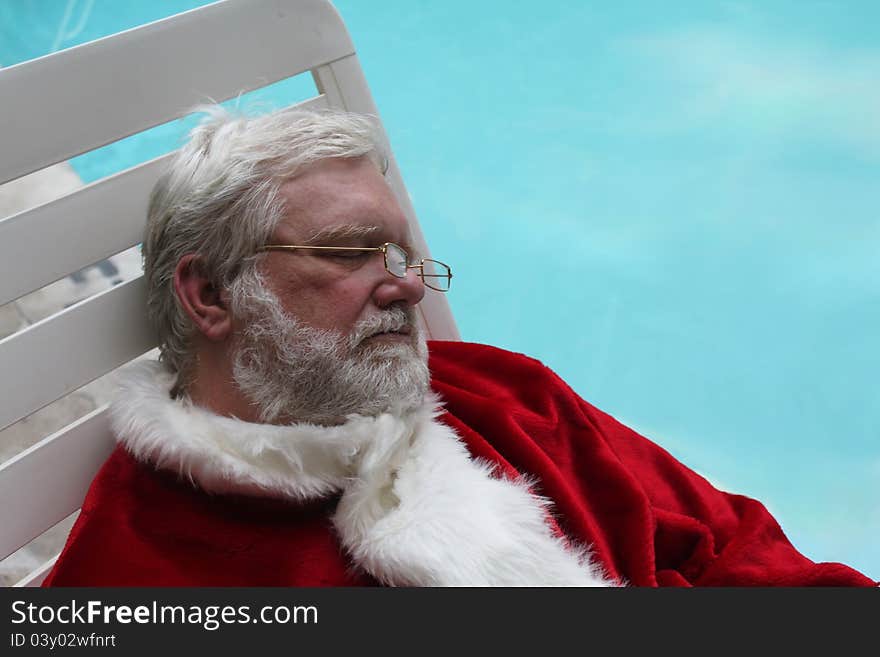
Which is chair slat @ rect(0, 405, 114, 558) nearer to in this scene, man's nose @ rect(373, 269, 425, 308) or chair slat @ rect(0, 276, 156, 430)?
chair slat @ rect(0, 276, 156, 430)

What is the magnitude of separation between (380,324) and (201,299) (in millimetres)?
284

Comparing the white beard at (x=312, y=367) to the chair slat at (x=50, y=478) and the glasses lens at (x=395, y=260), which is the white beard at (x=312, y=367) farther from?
the chair slat at (x=50, y=478)

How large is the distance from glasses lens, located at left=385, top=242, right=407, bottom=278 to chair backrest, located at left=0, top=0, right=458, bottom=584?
1.45ft

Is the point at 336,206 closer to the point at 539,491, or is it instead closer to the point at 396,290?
the point at 396,290

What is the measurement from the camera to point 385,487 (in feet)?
4.08

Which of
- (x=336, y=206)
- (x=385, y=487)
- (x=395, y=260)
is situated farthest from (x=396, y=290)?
(x=385, y=487)

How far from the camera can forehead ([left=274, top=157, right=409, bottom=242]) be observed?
4.40 ft

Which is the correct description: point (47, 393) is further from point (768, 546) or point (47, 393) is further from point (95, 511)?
point (768, 546)

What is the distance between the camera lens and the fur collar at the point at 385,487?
45.0 inches

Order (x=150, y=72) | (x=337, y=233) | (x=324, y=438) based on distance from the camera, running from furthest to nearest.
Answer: (x=150, y=72) < (x=337, y=233) < (x=324, y=438)

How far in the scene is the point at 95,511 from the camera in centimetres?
121

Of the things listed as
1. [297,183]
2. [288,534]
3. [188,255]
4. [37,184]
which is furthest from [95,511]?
[37,184]

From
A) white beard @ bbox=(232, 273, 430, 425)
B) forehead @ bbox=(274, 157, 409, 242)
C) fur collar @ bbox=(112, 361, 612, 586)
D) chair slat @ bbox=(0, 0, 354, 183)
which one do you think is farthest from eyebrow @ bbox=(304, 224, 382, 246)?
chair slat @ bbox=(0, 0, 354, 183)

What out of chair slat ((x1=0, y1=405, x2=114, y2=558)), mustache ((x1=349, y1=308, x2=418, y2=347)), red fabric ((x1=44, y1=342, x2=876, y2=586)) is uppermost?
mustache ((x1=349, y1=308, x2=418, y2=347))
